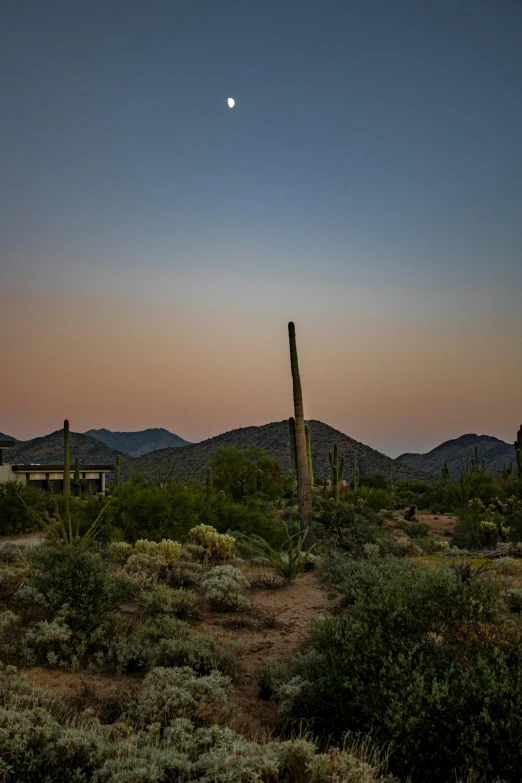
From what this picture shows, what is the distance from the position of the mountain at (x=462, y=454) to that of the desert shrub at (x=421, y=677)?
10082 centimetres

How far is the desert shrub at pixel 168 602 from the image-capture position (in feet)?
27.5

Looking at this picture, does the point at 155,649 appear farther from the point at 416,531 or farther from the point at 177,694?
the point at 416,531

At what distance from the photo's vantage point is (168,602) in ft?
27.5

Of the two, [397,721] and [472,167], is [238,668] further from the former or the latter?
[472,167]

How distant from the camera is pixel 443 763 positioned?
4105 millimetres

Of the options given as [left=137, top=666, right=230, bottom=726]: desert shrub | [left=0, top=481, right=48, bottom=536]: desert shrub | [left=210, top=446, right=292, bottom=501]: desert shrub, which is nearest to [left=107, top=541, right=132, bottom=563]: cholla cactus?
[left=137, top=666, right=230, bottom=726]: desert shrub

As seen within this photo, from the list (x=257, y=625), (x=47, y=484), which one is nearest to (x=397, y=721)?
(x=257, y=625)

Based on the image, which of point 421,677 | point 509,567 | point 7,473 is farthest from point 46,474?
point 421,677

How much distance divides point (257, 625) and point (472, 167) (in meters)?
16.9

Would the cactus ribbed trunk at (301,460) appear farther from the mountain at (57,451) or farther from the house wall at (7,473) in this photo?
the mountain at (57,451)

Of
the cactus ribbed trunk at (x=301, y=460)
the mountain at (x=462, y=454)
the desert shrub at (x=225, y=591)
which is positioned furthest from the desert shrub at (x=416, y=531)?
the mountain at (x=462, y=454)

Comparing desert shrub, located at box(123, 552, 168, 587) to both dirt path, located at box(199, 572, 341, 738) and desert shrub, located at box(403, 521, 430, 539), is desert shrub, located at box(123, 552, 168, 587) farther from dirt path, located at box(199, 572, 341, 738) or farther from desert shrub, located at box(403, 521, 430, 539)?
desert shrub, located at box(403, 521, 430, 539)

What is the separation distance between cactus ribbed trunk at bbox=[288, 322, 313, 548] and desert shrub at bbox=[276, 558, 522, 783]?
27.3ft

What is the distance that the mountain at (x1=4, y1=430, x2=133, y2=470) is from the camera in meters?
92.9
